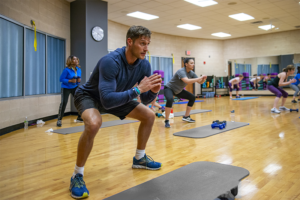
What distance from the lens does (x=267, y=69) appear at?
1252cm

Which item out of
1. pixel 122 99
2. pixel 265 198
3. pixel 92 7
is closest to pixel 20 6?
pixel 92 7

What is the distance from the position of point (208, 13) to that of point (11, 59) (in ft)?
20.9

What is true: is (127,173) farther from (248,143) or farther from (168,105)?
(168,105)

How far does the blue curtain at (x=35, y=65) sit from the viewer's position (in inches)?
192

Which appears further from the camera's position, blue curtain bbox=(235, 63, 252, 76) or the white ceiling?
blue curtain bbox=(235, 63, 252, 76)

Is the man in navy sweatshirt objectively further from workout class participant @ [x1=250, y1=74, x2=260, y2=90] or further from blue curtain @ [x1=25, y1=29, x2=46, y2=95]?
workout class participant @ [x1=250, y1=74, x2=260, y2=90]

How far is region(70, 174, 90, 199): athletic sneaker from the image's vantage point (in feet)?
5.24

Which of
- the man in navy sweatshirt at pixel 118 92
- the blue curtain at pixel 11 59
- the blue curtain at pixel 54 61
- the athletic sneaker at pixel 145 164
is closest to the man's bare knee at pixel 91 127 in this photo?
the man in navy sweatshirt at pixel 118 92

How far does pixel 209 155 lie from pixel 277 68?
11.5 m

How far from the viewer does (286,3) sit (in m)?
7.39

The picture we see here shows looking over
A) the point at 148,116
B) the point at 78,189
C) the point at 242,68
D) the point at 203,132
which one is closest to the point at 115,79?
the point at 148,116

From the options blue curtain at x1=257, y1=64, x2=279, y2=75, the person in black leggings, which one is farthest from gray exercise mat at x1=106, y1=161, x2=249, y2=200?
blue curtain at x1=257, y1=64, x2=279, y2=75

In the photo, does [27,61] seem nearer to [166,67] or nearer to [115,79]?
[115,79]

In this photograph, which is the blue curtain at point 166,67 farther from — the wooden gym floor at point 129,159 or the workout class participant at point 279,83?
the wooden gym floor at point 129,159
